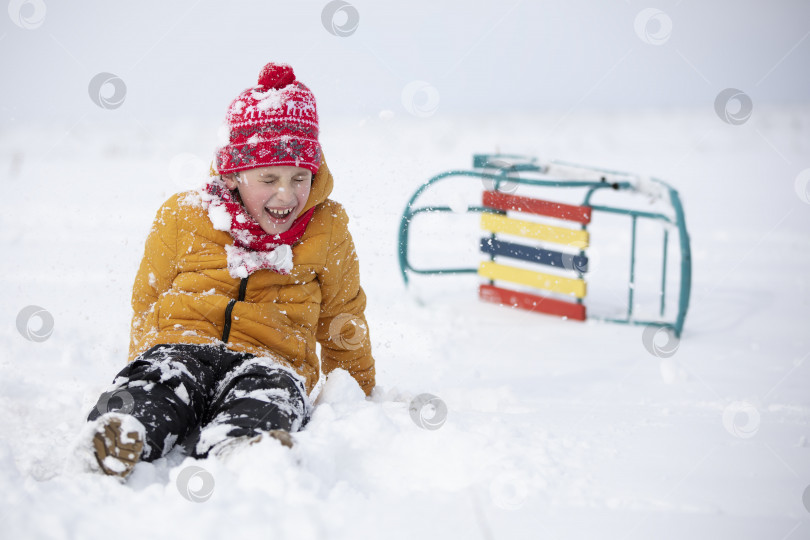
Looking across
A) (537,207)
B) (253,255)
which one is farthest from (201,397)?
(537,207)

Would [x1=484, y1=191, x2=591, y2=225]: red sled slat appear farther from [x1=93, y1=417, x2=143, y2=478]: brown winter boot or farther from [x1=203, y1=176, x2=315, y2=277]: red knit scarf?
[x1=93, y1=417, x2=143, y2=478]: brown winter boot

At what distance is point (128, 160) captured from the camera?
12438mm

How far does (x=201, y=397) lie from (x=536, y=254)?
295 cm

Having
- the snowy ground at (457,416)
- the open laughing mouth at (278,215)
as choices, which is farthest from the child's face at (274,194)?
the snowy ground at (457,416)

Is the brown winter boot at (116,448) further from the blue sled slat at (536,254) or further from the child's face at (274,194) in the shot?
the blue sled slat at (536,254)

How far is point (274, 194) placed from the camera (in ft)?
7.96

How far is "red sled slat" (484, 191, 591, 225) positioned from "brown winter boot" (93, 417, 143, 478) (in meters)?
3.31

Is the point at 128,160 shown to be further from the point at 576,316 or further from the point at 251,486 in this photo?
the point at 251,486

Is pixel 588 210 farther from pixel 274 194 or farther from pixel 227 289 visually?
pixel 227 289

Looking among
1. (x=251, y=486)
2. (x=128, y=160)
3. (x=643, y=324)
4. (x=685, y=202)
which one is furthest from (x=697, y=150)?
(x=251, y=486)

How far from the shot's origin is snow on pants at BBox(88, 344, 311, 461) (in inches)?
74.0

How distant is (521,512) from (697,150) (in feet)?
50.5

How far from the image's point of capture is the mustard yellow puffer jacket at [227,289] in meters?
2.39

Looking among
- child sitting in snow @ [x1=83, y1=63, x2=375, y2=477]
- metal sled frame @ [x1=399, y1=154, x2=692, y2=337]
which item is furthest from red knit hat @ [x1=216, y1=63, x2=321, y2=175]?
metal sled frame @ [x1=399, y1=154, x2=692, y2=337]
